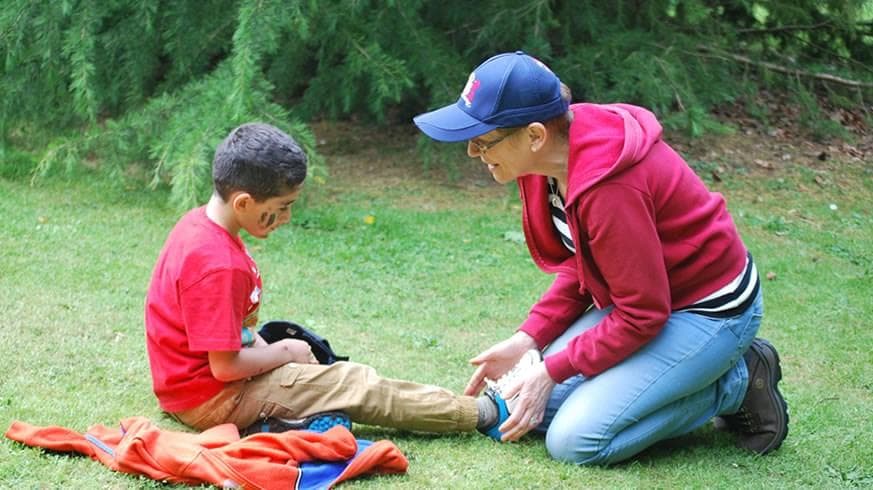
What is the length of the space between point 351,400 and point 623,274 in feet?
3.17

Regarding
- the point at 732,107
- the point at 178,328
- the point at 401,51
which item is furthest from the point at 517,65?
the point at 732,107

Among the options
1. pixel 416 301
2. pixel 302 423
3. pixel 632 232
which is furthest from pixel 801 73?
pixel 302 423

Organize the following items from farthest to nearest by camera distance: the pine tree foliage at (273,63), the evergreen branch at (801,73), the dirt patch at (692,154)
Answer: the evergreen branch at (801,73) → the dirt patch at (692,154) → the pine tree foliage at (273,63)

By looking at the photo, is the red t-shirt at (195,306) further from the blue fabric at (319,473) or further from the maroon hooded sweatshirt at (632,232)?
the maroon hooded sweatshirt at (632,232)

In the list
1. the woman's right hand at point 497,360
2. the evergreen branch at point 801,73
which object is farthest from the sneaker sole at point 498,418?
the evergreen branch at point 801,73

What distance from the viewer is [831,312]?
5.51 meters

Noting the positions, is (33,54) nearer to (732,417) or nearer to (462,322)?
(462,322)

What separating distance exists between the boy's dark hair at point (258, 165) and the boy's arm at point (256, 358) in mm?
487

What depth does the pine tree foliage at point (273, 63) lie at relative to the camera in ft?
20.8

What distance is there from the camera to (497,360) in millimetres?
3865

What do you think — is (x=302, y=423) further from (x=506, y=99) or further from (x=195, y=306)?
(x=506, y=99)

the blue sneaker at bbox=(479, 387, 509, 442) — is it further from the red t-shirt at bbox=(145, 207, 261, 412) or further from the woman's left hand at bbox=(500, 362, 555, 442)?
the red t-shirt at bbox=(145, 207, 261, 412)

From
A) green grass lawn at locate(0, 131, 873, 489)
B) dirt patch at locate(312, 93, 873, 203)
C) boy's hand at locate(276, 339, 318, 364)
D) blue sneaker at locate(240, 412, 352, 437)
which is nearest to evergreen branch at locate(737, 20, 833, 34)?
dirt patch at locate(312, 93, 873, 203)

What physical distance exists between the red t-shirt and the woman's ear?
3.14 feet
